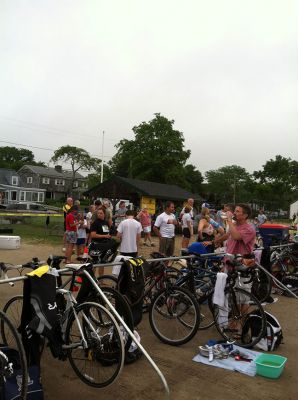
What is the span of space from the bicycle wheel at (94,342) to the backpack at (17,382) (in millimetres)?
487

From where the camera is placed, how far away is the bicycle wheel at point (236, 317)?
17.2 ft

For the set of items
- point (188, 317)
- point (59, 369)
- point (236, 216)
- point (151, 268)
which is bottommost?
point (59, 369)

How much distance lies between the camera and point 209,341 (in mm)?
5113

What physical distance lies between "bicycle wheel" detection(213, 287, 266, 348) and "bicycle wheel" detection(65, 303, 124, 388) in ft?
6.28

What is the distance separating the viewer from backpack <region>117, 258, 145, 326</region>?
477 cm

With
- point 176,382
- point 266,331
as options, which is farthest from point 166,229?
point 176,382

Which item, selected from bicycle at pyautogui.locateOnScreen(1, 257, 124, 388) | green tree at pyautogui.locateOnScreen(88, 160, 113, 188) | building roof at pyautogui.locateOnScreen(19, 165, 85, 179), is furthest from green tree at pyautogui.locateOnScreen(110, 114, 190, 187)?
bicycle at pyautogui.locateOnScreen(1, 257, 124, 388)

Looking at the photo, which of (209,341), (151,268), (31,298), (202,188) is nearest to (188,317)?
(209,341)

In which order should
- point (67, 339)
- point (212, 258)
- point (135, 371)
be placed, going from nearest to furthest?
point (67, 339)
point (135, 371)
point (212, 258)

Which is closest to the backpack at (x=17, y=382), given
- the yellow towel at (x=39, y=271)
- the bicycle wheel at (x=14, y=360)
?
the bicycle wheel at (x=14, y=360)

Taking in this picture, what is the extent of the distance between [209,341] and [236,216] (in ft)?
5.68

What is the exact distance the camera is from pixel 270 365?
4383mm

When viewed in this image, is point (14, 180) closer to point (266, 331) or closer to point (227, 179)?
point (227, 179)

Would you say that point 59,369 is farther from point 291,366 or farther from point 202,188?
point 202,188
